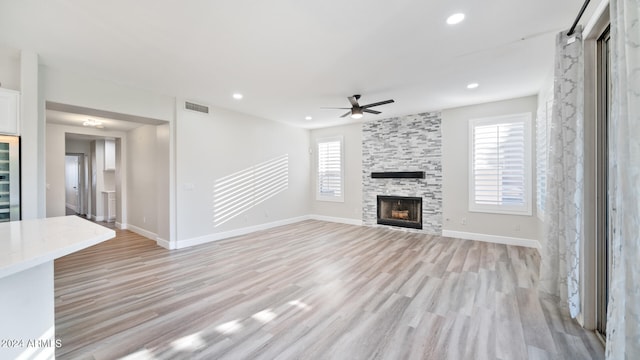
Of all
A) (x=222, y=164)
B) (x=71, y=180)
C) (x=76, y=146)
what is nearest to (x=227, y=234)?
(x=222, y=164)

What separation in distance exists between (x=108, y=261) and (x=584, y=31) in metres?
6.51

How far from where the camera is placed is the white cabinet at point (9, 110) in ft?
9.32

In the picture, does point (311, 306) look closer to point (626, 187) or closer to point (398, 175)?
point (626, 187)

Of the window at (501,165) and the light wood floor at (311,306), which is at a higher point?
the window at (501,165)

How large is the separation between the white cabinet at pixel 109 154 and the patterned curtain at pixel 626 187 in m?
9.98

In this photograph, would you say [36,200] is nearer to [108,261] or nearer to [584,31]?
[108,261]

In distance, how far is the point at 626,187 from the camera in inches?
53.1

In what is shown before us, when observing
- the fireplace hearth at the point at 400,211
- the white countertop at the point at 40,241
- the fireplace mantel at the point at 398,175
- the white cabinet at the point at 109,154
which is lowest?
the fireplace hearth at the point at 400,211

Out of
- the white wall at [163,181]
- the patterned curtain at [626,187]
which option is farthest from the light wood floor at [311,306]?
the patterned curtain at [626,187]

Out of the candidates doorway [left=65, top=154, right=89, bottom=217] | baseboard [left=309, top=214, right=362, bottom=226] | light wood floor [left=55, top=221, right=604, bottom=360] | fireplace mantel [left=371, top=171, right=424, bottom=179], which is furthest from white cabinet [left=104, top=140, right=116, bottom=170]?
fireplace mantel [left=371, top=171, right=424, bottom=179]

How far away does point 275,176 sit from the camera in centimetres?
682

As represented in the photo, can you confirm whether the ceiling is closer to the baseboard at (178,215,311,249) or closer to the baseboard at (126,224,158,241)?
the baseboard at (178,215,311,249)

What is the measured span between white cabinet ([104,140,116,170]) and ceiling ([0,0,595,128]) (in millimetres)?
4865

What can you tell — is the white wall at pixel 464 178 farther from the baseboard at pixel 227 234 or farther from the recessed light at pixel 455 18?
the baseboard at pixel 227 234
